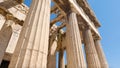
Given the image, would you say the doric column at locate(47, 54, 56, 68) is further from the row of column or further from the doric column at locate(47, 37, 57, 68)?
the row of column

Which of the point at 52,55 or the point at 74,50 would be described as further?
the point at 52,55

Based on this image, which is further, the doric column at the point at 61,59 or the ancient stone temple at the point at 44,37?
the doric column at the point at 61,59

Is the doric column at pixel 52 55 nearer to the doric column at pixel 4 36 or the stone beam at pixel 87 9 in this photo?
the doric column at pixel 4 36

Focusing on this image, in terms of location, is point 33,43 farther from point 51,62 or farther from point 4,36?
point 51,62

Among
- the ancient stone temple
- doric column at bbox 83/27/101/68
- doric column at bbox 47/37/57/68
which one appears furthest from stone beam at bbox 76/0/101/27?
doric column at bbox 47/37/57/68

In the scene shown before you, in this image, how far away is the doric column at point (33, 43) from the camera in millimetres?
3979

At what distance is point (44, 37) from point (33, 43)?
0.69 metres

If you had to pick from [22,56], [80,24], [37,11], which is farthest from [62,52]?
[22,56]

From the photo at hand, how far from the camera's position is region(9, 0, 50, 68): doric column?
3979 millimetres

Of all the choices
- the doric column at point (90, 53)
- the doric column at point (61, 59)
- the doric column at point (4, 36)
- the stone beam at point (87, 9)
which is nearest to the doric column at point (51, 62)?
the doric column at point (61, 59)

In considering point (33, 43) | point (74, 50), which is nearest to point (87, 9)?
point (74, 50)

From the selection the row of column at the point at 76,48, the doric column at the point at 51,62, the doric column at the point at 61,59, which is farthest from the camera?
the doric column at the point at 61,59

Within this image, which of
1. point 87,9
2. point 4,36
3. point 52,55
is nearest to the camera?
point 4,36

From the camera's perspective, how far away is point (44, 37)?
4.97 m
